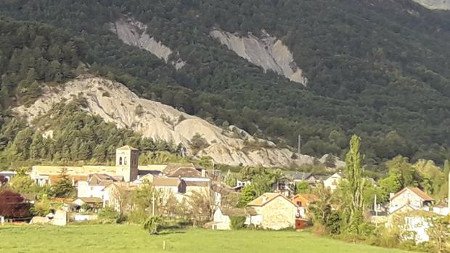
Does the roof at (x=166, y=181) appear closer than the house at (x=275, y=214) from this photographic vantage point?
No

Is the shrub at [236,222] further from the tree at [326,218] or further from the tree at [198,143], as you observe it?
the tree at [198,143]

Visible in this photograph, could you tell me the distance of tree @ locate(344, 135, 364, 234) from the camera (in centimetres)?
6544

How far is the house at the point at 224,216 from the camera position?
242 ft

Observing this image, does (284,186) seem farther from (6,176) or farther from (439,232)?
(439,232)

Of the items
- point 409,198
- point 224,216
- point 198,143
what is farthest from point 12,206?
point 198,143

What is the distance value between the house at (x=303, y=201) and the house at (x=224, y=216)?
20.1 feet

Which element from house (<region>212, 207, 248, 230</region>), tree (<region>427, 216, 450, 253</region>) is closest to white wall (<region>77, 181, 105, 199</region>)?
house (<region>212, 207, 248, 230</region>)

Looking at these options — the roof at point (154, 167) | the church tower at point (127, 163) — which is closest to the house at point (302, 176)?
the roof at point (154, 167)

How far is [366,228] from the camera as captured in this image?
63938 mm

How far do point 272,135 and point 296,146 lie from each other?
5793 mm

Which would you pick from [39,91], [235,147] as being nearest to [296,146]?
[235,147]

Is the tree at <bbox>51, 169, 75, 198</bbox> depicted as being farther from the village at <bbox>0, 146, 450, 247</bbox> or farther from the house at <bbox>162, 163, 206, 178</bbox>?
the house at <bbox>162, 163, 206, 178</bbox>

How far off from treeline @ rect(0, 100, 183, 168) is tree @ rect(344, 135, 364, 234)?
51597 mm

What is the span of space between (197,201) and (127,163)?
23.1 meters
